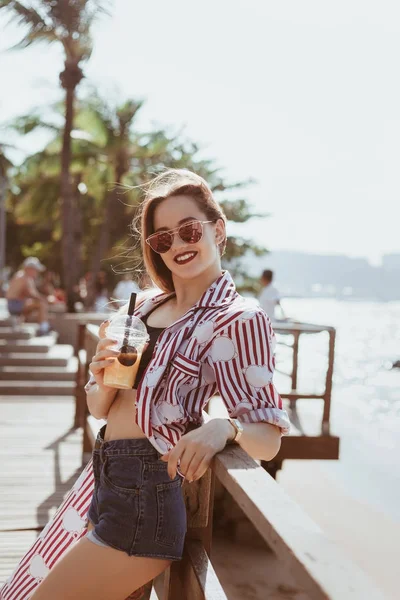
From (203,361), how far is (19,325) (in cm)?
1178

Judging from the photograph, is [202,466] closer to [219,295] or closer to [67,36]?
[219,295]

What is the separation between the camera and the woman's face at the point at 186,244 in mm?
2004

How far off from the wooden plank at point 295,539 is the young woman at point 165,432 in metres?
0.18

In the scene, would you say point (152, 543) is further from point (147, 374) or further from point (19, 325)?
point (19, 325)

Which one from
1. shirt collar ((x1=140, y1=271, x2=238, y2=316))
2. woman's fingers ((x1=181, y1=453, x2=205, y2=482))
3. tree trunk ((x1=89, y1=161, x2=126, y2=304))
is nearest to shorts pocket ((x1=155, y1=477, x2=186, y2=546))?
woman's fingers ((x1=181, y1=453, x2=205, y2=482))

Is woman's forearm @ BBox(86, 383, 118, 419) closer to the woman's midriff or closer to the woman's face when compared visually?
the woman's midriff

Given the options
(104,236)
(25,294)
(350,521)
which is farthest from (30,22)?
(350,521)

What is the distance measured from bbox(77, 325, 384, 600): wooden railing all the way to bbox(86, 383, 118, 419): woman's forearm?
0.33m

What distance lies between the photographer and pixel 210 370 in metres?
1.78

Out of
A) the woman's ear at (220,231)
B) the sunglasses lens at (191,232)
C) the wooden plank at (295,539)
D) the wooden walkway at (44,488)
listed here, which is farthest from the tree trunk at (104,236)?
the wooden plank at (295,539)

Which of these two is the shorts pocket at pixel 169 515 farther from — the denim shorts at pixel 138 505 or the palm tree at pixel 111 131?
the palm tree at pixel 111 131

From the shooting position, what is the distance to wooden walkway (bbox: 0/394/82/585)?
4.17 m

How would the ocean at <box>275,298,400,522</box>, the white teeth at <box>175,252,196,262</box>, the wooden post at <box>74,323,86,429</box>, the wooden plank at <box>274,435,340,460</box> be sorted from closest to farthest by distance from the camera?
1. the white teeth at <box>175,252,196,262</box>
2. the wooden post at <box>74,323,86,429</box>
3. the wooden plank at <box>274,435,340,460</box>
4. the ocean at <box>275,298,400,522</box>

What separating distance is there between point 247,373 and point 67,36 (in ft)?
57.6
